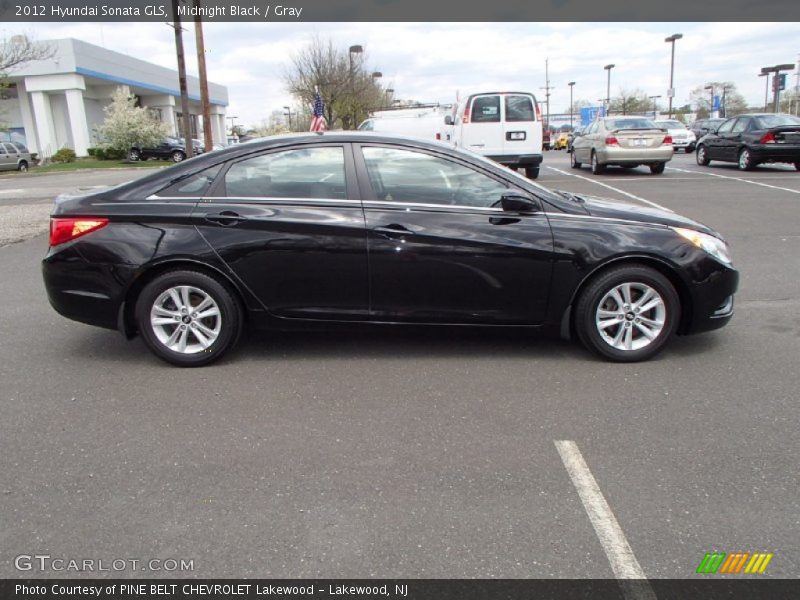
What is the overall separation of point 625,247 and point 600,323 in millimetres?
545

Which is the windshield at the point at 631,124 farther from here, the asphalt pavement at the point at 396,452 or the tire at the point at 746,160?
the asphalt pavement at the point at 396,452

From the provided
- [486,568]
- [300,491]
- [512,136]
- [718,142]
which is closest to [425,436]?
[300,491]

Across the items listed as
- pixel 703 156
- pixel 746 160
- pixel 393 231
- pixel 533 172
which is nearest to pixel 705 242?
pixel 393 231

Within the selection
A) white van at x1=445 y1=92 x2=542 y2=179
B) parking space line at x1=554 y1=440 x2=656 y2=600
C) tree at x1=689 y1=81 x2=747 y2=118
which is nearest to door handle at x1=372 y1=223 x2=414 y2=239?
parking space line at x1=554 y1=440 x2=656 y2=600

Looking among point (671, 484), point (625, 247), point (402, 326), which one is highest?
point (625, 247)

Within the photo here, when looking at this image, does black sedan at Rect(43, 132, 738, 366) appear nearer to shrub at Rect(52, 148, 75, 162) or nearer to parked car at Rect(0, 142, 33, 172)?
parked car at Rect(0, 142, 33, 172)

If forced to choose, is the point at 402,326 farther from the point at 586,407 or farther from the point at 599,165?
the point at 599,165

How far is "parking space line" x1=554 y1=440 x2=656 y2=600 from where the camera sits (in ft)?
8.03

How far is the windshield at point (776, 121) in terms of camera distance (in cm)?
1838

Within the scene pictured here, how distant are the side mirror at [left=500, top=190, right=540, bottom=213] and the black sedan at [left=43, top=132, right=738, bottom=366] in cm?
2

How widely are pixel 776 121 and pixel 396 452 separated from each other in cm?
1935

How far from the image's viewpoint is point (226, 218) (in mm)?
4574

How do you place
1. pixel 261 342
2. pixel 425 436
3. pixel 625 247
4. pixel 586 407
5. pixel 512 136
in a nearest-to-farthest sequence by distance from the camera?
pixel 425 436 < pixel 586 407 < pixel 625 247 < pixel 261 342 < pixel 512 136

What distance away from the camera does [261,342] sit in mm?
5188
